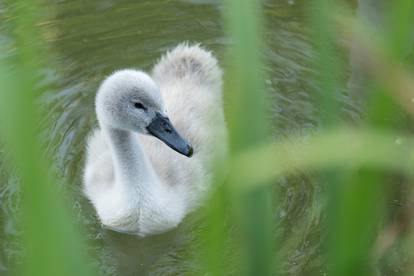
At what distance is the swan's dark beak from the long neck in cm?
14

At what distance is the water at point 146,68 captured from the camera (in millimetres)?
3230

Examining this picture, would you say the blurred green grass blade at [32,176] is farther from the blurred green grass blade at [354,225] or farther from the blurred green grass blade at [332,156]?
the blurred green grass blade at [354,225]

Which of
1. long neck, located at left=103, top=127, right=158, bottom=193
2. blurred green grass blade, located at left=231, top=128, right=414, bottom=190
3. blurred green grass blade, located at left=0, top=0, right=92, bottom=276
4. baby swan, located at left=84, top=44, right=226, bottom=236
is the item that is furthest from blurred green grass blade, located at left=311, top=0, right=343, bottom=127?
long neck, located at left=103, top=127, right=158, bottom=193

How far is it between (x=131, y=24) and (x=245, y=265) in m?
3.65

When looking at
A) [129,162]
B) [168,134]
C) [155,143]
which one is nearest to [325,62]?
[168,134]

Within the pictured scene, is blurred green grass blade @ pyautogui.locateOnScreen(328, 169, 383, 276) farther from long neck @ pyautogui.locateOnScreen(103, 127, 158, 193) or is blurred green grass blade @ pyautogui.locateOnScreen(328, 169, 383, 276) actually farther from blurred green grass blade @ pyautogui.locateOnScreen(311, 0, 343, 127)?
long neck @ pyautogui.locateOnScreen(103, 127, 158, 193)

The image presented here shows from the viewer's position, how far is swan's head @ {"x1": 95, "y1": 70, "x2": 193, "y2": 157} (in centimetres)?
295

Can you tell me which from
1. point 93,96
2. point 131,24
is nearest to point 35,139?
point 93,96

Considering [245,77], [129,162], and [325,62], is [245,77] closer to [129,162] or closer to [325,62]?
[325,62]

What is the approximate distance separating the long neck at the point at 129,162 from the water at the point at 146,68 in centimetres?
31

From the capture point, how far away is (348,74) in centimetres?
404

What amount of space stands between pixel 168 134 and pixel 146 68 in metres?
1.33

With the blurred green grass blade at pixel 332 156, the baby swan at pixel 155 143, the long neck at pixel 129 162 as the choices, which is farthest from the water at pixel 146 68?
the blurred green grass blade at pixel 332 156

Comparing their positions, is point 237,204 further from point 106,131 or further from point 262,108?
point 106,131
